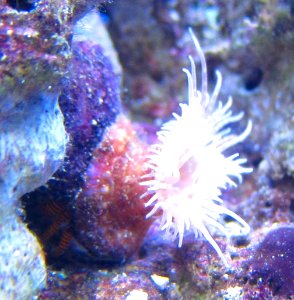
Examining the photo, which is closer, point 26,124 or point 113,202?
point 26,124

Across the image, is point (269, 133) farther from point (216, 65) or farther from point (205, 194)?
point (205, 194)

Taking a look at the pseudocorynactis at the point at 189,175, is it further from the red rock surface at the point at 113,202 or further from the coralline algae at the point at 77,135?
the coralline algae at the point at 77,135

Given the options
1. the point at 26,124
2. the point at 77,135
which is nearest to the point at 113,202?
the point at 77,135

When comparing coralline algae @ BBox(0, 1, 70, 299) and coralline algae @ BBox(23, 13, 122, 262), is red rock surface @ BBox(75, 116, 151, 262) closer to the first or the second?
coralline algae @ BBox(23, 13, 122, 262)

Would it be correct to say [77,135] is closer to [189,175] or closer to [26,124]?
[26,124]

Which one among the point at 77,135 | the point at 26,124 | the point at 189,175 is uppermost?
the point at 26,124

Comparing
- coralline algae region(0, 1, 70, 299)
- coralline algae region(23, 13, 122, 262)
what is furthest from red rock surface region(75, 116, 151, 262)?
coralline algae region(0, 1, 70, 299)

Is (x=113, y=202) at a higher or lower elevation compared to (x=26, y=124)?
lower

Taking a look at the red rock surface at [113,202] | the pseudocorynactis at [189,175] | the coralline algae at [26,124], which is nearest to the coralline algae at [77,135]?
the red rock surface at [113,202]
